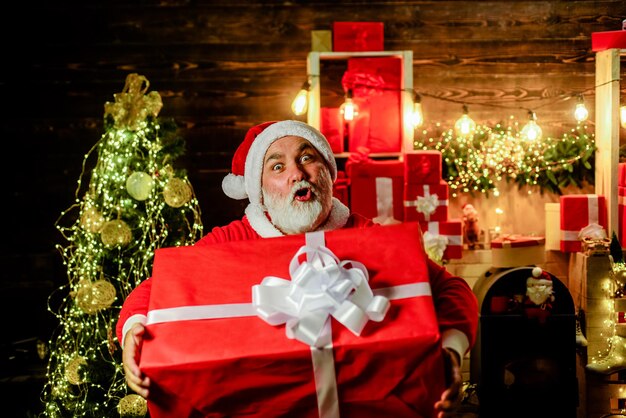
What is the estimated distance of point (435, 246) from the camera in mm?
3678

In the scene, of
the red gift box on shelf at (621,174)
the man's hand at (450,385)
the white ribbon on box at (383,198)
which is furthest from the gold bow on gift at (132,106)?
the red gift box on shelf at (621,174)

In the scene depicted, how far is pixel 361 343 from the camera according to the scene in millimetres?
1471

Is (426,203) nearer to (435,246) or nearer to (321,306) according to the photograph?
(435,246)

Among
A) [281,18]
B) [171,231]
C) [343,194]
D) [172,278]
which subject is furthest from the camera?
[281,18]

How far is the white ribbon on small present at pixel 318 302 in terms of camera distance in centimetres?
146

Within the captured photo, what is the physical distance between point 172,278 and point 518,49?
11.1 feet

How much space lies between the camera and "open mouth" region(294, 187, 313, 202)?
1.97 metres

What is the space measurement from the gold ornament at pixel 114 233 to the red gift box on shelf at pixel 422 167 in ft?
5.50

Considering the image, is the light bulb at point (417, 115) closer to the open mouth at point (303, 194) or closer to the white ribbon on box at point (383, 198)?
the white ribbon on box at point (383, 198)

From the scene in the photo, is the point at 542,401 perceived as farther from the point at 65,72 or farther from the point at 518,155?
the point at 65,72

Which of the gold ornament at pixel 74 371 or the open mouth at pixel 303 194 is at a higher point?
the open mouth at pixel 303 194

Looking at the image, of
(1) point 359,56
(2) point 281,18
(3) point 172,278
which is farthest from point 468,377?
(3) point 172,278

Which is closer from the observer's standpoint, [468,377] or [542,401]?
[542,401]

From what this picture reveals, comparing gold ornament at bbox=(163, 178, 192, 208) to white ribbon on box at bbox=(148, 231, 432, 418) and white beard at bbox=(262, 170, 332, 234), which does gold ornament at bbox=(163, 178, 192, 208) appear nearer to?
white beard at bbox=(262, 170, 332, 234)
